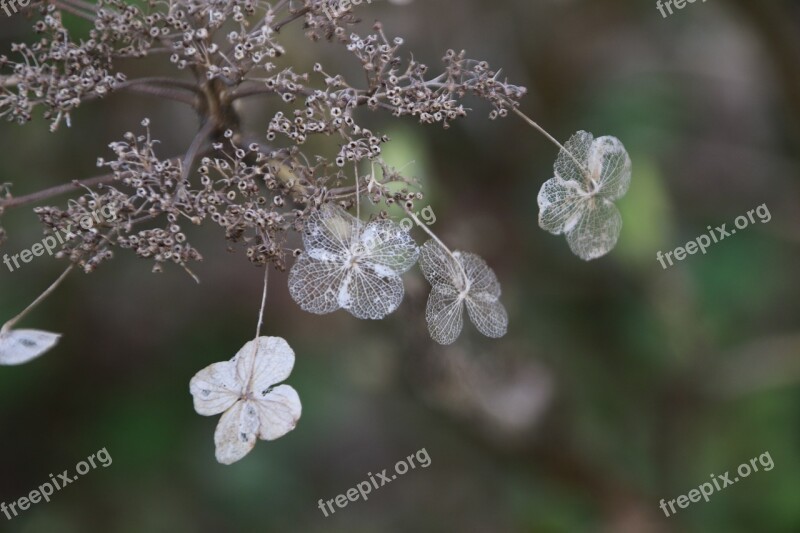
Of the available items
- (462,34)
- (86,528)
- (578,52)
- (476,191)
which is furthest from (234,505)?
(578,52)

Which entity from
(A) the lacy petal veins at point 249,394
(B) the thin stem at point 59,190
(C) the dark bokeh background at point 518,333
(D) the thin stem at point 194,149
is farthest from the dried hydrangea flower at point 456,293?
(C) the dark bokeh background at point 518,333

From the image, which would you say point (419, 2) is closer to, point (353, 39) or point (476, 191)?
point (476, 191)

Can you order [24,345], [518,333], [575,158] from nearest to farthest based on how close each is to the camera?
[24,345]
[575,158]
[518,333]

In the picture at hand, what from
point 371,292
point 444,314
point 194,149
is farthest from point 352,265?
point 194,149

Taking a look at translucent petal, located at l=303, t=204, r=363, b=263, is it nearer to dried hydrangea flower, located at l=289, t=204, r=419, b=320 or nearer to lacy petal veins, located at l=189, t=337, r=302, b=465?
dried hydrangea flower, located at l=289, t=204, r=419, b=320

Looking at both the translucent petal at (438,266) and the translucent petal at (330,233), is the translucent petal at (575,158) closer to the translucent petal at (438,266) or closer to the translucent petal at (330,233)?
the translucent petal at (438,266)

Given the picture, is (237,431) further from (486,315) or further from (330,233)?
(486,315)

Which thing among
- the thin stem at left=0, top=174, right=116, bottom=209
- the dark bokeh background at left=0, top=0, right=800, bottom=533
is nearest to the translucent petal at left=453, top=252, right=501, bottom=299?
the thin stem at left=0, top=174, right=116, bottom=209
